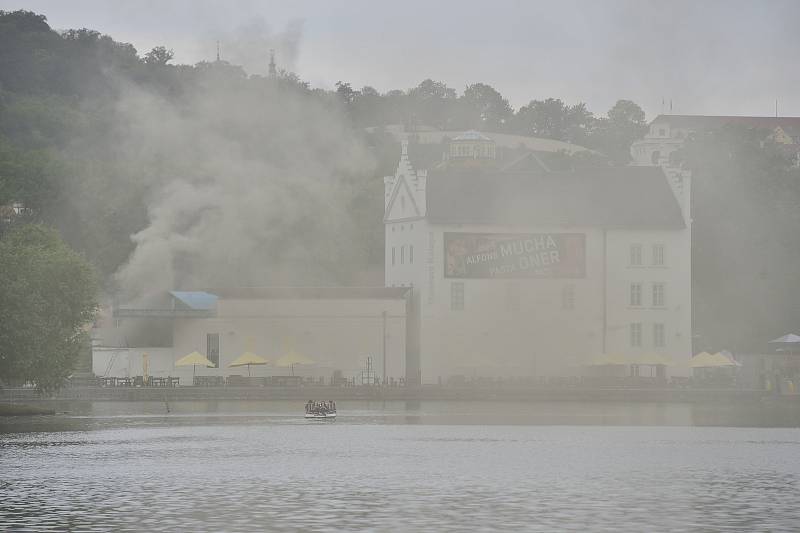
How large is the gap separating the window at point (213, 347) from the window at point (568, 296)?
80.0ft

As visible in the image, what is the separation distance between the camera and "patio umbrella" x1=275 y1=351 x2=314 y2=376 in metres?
104

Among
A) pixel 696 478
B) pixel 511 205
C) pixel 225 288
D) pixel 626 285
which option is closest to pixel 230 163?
pixel 225 288

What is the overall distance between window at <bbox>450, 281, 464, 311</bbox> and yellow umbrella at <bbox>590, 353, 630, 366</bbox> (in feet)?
33.2

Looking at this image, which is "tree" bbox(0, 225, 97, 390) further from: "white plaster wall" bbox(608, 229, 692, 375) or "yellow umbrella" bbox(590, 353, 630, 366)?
"white plaster wall" bbox(608, 229, 692, 375)

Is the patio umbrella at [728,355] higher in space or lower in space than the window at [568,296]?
lower

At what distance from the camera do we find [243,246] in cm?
11912

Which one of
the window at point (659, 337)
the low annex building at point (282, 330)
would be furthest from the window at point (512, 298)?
the window at point (659, 337)

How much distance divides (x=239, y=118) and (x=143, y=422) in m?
46.3

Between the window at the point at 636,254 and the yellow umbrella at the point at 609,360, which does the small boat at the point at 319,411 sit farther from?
the window at the point at 636,254

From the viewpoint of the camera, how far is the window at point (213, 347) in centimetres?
10750

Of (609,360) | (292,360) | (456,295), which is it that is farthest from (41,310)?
(609,360)

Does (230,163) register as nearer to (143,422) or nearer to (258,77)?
(258,77)

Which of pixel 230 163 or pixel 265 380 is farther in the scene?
pixel 230 163

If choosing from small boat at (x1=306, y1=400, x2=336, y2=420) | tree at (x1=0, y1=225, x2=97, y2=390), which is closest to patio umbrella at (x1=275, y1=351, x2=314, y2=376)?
small boat at (x1=306, y1=400, x2=336, y2=420)
